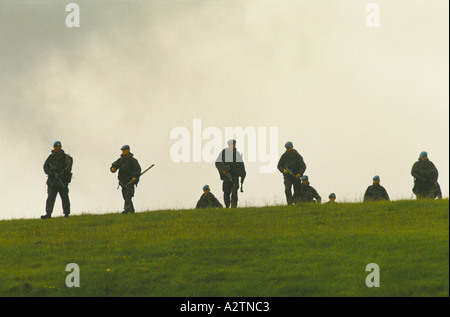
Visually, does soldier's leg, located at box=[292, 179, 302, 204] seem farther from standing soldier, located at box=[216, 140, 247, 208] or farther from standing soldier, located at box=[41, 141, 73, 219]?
standing soldier, located at box=[41, 141, 73, 219]

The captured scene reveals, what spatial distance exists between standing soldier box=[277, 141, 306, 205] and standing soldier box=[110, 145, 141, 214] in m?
5.67

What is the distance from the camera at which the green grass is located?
1772 cm

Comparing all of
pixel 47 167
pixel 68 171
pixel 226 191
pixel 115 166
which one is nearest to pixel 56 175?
pixel 68 171

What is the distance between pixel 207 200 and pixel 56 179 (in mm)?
6824

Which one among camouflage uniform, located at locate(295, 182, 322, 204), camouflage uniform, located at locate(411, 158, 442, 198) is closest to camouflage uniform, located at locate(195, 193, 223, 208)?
camouflage uniform, located at locate(295, 182, 322, 204)

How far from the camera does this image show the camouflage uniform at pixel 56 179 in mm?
29281

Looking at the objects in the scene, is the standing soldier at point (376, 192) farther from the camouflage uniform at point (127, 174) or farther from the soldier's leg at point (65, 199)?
the soldier's leg at point (65, 199)

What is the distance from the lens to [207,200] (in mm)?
32969

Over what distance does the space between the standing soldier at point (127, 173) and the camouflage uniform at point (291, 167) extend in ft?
18.6

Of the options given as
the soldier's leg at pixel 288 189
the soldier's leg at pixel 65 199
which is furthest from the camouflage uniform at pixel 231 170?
the soldier's leg at pixel 65 199

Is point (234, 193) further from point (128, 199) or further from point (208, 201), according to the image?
point (128, 199)
